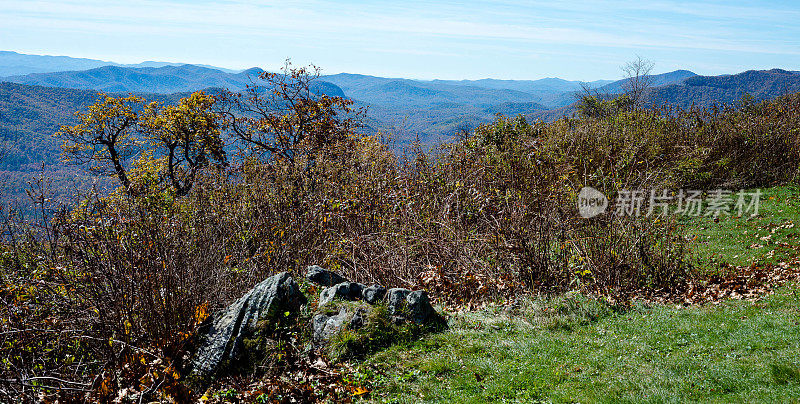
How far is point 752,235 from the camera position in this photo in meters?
14.2

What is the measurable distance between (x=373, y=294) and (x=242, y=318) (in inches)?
83.5

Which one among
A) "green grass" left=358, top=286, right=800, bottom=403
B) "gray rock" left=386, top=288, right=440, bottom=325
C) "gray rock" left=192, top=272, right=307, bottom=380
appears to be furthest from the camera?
"gray rock" left=386, top=288, right=440, bottom=325

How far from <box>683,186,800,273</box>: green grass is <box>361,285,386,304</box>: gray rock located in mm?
7461

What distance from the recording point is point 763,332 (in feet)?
22.9

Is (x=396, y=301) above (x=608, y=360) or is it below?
above

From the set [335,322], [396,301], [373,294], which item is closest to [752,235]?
[396,301]

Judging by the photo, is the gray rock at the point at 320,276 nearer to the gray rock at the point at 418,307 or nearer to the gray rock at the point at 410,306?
the gray rock at the point at 410,306

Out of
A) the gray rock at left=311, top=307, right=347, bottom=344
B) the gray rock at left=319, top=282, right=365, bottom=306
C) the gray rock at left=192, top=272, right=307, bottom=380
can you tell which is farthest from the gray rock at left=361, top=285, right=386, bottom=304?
the gray rock at left=192, top=272, right=307, bottom=380

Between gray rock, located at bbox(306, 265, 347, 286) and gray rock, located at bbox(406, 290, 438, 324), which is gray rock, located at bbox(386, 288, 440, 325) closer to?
gray rock, located at bbox(406, 290, 438, 324)

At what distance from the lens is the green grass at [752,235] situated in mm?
12164

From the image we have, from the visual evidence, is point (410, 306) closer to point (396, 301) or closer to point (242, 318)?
point (396, 301)

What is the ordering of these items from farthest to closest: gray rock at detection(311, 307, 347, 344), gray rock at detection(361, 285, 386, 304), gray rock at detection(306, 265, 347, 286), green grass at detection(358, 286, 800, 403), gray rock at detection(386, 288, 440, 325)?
gray rock at detection(306, 265, 347, 286) → gray rock at detection(361, 285, 386, 304) → gray rock at detection(386, 288, 440, 325) → gray rock at detection(311, 307, 347, 344) → green grass at detection(358, 286, 800, 403)

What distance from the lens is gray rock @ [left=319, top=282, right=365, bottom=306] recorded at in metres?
7.75

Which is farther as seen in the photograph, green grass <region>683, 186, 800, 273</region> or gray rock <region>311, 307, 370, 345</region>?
green grass <region>683, 186, 800, 273</region>
